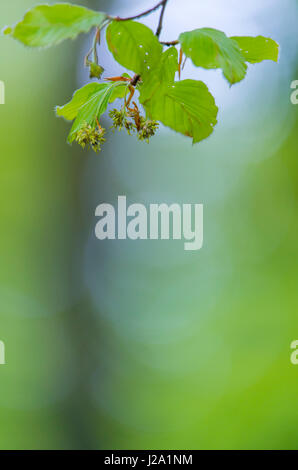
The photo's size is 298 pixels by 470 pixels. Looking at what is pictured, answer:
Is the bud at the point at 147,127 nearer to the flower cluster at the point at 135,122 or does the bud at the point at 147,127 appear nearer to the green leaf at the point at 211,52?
the flower cluster at the point at 135,122

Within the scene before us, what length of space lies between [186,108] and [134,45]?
0.31 ft

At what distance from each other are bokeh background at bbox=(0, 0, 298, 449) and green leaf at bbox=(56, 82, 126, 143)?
2650mm

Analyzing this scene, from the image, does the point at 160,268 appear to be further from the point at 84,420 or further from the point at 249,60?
the point at 249,60

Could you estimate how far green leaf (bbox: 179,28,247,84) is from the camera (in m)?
0.34

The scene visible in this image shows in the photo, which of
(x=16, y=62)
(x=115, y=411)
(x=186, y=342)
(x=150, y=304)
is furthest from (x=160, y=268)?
(x=16, y=62)

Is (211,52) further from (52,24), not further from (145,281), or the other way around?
(145,281)

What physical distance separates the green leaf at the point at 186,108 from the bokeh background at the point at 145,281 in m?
2.68

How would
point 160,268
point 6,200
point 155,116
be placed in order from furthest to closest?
point 160,268, point 6,200, point 155,116

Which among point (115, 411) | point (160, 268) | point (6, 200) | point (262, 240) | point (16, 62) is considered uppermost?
point (16, 62)

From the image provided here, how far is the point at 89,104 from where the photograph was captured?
0.42 m

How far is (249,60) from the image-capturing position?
0.46 m

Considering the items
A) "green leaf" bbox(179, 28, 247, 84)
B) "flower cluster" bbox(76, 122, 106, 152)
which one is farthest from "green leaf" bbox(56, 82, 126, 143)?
"green leaf" bbox(179, 28, 247, 84)

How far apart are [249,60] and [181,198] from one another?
3342mm

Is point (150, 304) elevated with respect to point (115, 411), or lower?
elevated
